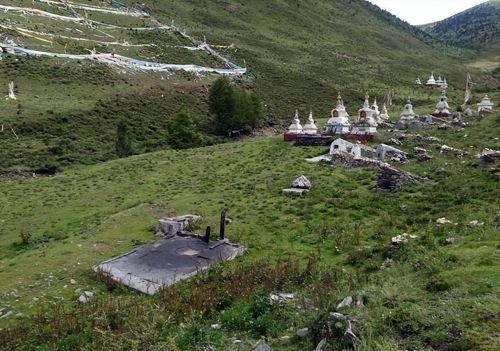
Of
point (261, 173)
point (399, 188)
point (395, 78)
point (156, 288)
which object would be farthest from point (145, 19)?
point (156, 288)

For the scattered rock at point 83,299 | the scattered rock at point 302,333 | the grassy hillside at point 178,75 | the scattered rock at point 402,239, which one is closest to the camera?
the scattered rock at point 302,333

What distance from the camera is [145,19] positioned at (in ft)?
370

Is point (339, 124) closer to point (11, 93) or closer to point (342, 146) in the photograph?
point (342, 146)

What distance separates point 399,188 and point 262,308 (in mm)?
15948

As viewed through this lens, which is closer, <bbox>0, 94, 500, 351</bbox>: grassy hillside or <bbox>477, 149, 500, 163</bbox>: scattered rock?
<bbox>0, 94, 500, 351</bbox>: grassy hillside

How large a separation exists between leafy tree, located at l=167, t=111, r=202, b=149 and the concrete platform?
33.8m

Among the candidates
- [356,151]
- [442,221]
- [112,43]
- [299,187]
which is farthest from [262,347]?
[112,43]

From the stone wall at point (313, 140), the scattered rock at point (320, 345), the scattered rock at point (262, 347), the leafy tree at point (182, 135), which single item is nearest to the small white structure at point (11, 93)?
the leafy tree at point (182, 135)

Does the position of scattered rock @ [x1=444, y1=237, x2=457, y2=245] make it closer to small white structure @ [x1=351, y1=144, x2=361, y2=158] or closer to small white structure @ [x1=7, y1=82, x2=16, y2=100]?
small white structure @ [x1=351, y1=144, x2=361, y2=158]

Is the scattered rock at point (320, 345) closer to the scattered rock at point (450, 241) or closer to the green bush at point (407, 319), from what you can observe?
the green bush at point (407, 319)

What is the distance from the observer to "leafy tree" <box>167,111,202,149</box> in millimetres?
55969

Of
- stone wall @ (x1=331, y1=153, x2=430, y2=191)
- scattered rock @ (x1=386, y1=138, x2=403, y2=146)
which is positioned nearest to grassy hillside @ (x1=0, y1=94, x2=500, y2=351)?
stone wall @ (x1=331, y1=153, x2=430, y2=191)

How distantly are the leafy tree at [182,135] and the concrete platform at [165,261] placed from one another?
111 feet

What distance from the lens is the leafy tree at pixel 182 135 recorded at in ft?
184
